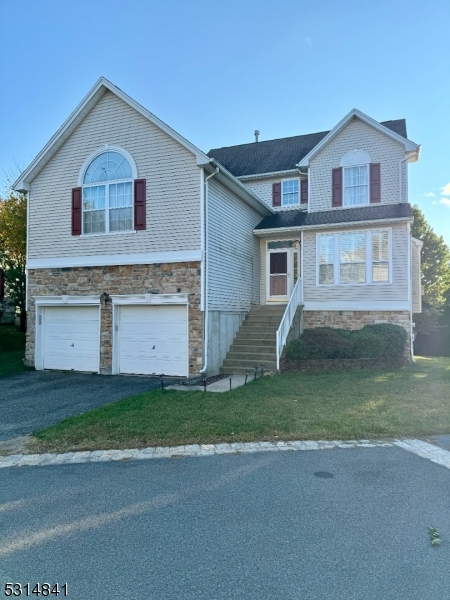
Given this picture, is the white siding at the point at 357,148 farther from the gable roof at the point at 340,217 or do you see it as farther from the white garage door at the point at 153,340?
the white garage door at the point at 153,340

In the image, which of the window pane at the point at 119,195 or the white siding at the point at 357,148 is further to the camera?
the white siding at the point at 357,148

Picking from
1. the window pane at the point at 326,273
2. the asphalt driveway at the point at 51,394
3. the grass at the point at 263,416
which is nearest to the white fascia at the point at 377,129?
the window pane at the point at 326,273

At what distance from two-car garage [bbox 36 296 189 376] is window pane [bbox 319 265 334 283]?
580 cm

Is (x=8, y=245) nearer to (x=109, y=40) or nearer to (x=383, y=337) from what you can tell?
(x=109, y=40)

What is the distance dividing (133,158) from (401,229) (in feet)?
29.8

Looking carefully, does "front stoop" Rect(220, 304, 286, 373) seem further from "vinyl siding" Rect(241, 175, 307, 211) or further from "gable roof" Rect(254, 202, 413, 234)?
"vinyl siding" Rect(241, 175, 307, 211)

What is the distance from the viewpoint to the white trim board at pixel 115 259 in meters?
11.7

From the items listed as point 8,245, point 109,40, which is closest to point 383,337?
point 109,40

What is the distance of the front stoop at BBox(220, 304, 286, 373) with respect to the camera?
12.4m

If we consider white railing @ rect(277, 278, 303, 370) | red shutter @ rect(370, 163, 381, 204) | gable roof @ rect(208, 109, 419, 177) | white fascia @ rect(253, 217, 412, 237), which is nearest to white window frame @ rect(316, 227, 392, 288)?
white fascia @ rect(253, 217, 412, 237)

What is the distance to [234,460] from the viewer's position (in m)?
5.16

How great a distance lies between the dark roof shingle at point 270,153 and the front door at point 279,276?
392cm

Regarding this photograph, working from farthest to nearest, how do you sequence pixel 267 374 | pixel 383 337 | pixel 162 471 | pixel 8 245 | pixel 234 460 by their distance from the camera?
pixel 8 245 → pixel 383 337 → pixel 267 374 → pixel 234 460 → pixel 162 471

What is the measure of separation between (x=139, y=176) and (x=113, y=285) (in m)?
→ 3.40
